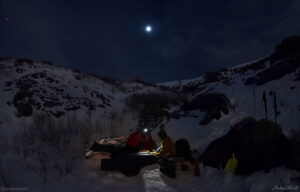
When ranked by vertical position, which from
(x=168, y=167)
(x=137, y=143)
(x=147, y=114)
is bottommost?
(x=168, y=167)

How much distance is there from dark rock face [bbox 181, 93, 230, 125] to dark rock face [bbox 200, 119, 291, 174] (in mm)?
3485

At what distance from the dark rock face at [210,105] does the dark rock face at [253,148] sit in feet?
11.4

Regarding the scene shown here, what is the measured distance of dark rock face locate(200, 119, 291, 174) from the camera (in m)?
3.65

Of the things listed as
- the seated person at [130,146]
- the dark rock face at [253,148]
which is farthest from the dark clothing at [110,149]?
the dark rock face at [253,148]

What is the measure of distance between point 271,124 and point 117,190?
426 centimetres

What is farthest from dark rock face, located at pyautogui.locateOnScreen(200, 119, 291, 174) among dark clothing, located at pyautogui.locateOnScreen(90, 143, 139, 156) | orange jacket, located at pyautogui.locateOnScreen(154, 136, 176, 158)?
dark clothing, located at pyautogui.locateOnScreen(90, 143, 139, 156)

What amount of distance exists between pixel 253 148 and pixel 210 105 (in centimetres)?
586

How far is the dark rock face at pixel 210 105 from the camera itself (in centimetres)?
840

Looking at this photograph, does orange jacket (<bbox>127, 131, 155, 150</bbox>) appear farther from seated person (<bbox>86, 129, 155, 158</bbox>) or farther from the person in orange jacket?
the person in orange jacket

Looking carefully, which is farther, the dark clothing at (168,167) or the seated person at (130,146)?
the seated person at (130,146)

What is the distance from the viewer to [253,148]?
4.04 m

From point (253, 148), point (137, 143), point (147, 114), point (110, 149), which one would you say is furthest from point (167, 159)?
point (147, 114)

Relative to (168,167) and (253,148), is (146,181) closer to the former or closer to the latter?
(168,167)

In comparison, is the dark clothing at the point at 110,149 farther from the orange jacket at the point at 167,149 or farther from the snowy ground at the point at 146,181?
the orange jacket at the point at 167,149
